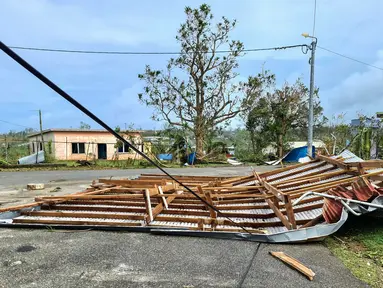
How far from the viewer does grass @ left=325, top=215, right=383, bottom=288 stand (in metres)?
2.48

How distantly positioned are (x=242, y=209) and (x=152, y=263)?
209 cm

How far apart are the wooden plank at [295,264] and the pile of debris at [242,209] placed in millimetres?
325

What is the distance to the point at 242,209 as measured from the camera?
4.36 m

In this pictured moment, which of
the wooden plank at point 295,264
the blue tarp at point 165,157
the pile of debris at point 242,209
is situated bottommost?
the blue tarp at point 165,157

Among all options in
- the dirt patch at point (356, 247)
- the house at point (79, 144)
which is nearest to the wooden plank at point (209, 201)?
the dirt patch at point (356, 247)

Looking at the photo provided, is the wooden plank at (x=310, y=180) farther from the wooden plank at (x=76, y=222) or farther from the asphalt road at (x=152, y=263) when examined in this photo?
the wooden plank at (x=76, y=222)


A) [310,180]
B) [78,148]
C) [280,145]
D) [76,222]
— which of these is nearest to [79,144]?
[78,148]

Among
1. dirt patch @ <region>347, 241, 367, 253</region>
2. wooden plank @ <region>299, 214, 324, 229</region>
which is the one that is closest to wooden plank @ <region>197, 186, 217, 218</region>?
wooden plank @ <region>299, 214, 324, 229</region>

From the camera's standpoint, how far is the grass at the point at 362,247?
8.15 ft

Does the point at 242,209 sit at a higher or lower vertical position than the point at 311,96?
lower

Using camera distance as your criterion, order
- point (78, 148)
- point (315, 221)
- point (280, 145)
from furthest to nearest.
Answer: point (78, 148) → point (280, 145) → point (315, 221)

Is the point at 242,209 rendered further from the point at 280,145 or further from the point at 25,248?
the point at 280,145

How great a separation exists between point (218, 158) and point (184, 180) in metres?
12.0

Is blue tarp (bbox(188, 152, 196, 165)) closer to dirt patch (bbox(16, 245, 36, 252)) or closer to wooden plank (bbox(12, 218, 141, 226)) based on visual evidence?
wooden plank (bbox(12, 218, 141, 226))
